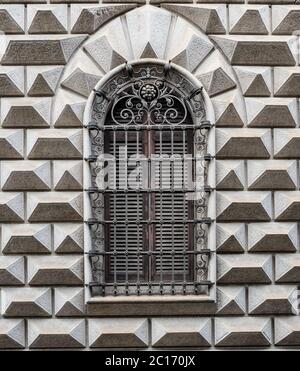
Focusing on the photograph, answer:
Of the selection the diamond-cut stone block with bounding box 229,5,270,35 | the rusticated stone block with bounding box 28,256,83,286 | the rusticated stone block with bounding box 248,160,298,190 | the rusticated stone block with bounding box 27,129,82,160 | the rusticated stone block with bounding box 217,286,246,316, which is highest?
the diamond-cut stone block with bounding box 229,5,270,35

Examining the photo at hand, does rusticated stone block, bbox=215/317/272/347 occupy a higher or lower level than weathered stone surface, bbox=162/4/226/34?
lower

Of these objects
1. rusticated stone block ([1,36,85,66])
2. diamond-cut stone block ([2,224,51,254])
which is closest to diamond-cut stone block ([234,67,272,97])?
rusticated stone block ([1,36,85,66])

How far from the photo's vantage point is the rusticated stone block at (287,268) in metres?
6.93

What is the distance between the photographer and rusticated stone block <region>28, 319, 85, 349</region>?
22.5ft

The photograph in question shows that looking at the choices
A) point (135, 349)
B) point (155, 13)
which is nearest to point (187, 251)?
point (135, 349)

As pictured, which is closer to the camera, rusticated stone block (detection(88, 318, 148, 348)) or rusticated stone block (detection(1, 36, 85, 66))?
rusticated stone block (detection(88, 318, 148, 348))

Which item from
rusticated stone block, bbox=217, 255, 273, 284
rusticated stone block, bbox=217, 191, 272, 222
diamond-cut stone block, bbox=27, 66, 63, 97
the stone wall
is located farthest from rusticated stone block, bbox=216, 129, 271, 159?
diamond-cut stone block, bbox=27, 66, 63, 97

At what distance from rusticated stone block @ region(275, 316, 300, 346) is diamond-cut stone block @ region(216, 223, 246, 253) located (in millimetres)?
831

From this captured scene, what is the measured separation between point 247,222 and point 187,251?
0.68m

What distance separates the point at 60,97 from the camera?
6.99 meters

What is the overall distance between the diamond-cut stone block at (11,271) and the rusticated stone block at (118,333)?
Answer: 83 centimetres

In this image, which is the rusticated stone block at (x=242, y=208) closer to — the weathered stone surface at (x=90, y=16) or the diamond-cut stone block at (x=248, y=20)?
the diamond-cut stone block at (x=248, y=20)

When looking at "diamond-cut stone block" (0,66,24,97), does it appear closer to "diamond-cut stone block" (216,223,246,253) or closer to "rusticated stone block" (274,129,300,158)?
"diamond-cut stone block" (216,223,246,253)

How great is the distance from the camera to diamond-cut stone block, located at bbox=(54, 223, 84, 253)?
689 cm
